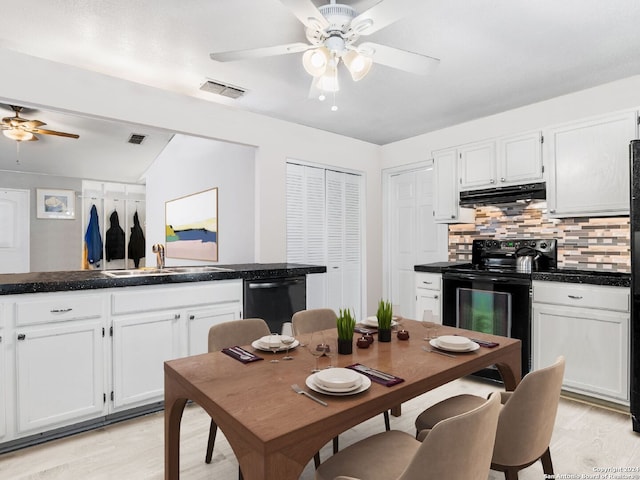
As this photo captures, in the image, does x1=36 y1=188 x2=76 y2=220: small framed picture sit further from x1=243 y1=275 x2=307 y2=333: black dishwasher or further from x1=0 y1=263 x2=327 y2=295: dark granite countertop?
x1=243 y1=275 x2=307 y2=333: black dishwasher

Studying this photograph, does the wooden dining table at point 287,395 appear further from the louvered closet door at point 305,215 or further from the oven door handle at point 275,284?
the louvered closet door at point 305,215

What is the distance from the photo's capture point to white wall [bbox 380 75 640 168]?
10.2 ft

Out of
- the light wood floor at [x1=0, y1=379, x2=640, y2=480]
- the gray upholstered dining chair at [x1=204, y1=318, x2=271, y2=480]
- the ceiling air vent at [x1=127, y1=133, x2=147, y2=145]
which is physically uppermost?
the ceiling air vent at [x1=127, y1=133, x2=147, y2=145]

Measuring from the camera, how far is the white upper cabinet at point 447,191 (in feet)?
13.1

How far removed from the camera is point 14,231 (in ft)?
19.6

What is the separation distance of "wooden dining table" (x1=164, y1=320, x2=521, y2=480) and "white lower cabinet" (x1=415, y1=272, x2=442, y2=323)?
5.60 ft

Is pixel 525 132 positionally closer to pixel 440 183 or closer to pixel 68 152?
pixel 440 183

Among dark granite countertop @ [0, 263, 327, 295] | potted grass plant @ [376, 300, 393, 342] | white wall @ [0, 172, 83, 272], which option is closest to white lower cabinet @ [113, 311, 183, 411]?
dark granite countertop @ [0, 263, 327, 295]

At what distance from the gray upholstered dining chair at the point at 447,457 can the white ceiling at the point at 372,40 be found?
64.0 inches

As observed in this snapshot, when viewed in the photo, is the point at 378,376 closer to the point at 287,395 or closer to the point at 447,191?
the point at 287,395

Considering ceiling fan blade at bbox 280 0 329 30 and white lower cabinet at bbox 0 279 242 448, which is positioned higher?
→ ceiling fan blade at bbox 280 0 329 30

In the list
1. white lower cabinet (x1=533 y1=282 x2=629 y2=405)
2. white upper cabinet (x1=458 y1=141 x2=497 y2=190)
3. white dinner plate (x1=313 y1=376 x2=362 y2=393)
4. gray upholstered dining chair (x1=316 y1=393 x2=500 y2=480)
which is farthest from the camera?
white upper cabinet (x1=458 y1=141 x2=497 y2=190)

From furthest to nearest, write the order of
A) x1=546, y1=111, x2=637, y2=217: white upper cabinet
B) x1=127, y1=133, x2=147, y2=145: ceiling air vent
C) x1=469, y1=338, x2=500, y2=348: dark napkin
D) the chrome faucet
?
x1=127, y1=133, x2=147, y2=145: ceiling air vent < the chrome faucet < x1=546, y1=111, x2=637, y2=217: white upper cabinet < x1=469, y1=338, x2=500, y2=348: dark napkin

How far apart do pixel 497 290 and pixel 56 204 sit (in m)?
6.89
